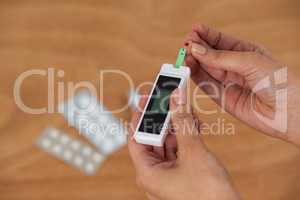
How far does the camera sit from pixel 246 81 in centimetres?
68

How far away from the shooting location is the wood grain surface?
0.81m

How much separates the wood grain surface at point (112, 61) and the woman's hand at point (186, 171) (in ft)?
0.76

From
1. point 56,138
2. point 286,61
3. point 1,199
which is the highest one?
point 286,61

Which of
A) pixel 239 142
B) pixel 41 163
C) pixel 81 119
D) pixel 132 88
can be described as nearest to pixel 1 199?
pixel 41 163

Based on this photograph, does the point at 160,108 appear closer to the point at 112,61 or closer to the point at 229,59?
the point at 229,59

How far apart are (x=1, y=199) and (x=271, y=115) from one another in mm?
486

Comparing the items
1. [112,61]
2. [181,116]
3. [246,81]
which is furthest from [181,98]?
[112,61]

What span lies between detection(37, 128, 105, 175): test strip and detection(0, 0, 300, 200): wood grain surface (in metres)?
0.01

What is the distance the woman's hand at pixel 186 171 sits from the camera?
56cm

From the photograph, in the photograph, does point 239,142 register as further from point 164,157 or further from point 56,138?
point 56,138

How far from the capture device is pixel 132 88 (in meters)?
0.84
